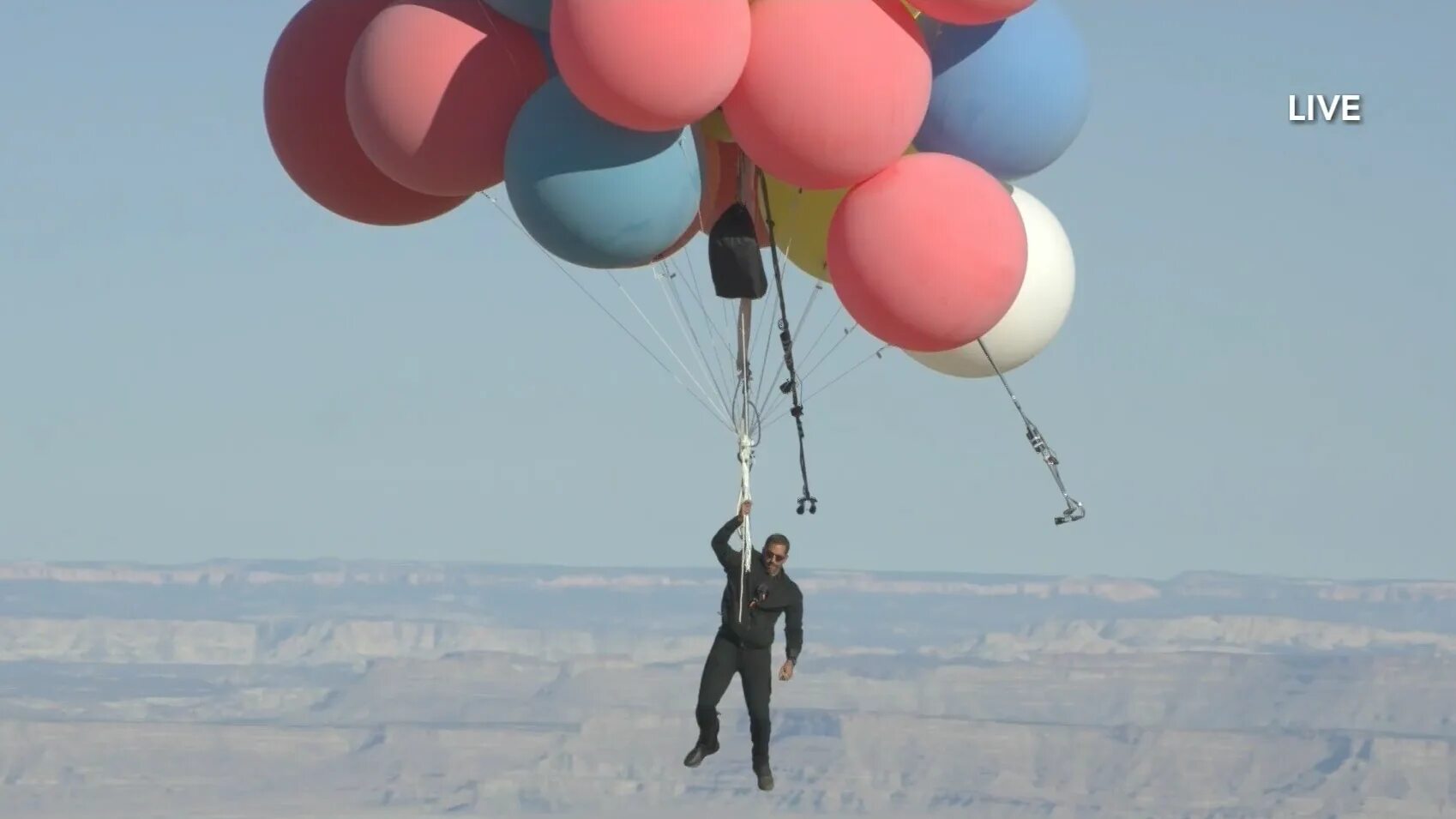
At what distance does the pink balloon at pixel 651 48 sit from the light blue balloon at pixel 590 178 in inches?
27.8

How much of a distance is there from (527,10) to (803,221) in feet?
10.0

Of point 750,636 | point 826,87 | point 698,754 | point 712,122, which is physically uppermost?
point 712,122

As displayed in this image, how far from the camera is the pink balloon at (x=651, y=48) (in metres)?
19.3

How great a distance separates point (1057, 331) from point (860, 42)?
12.7 feet

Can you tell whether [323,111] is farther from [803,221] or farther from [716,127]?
[803,221]

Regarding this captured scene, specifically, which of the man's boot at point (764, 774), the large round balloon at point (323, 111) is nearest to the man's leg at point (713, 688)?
the man's boot at point (764, 774)

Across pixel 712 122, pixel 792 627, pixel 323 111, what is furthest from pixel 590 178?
pixel 792 627

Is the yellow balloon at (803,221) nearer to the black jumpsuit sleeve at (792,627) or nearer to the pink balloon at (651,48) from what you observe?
the black jumpsuit sleeve at (792,627)

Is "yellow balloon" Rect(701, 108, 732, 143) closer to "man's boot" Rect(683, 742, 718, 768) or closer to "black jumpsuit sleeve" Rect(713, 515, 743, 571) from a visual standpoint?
"black jumpsuit sleeve" Rect(713, 515, 743, 571)

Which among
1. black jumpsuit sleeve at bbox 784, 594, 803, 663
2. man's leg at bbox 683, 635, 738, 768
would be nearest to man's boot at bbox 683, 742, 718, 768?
man's leg at bbox 683, 635, 738, 768

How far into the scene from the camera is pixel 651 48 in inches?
763

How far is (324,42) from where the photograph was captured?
22.0 metres

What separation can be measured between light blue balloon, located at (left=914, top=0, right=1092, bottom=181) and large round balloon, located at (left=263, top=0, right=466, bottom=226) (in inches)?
151

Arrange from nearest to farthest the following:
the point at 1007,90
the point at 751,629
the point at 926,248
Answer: the point at 926,248 < the point at 1007,90 < the point at 751,629
